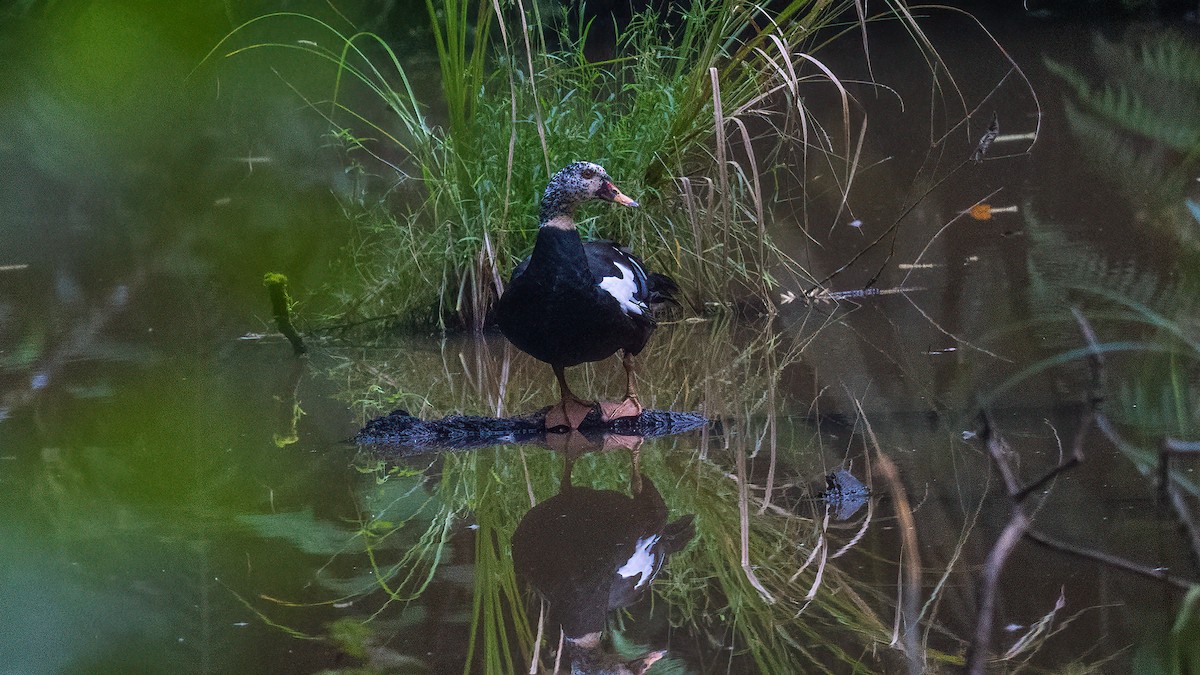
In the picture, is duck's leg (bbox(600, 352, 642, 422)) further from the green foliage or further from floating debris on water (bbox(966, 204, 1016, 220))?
floating debris on water (bbox(966, 204, 1016, 220))

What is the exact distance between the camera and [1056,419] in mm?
2828

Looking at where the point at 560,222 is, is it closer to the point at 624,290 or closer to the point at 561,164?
the point at 624,290

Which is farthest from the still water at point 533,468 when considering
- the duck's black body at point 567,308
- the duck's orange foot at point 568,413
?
the duck's black body at point 567,308

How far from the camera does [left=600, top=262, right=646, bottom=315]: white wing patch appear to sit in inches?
130

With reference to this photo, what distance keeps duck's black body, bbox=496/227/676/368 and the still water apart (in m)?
0.30

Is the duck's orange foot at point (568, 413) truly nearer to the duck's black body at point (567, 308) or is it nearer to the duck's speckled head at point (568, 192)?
the duck's black body at point (567, 308)

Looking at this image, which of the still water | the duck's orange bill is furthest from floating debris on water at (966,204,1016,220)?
the duck's orange bill

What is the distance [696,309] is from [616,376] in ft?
3.43

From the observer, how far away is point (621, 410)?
3299mm

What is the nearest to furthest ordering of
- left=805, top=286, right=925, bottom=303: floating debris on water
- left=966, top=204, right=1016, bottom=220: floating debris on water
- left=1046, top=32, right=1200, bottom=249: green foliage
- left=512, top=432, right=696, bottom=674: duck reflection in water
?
1. left=1046, top=32, right=1200, bottom=249: green foliage
2. left=512, top=432, right=696, bottom=674: duck reflection in water
3. left=805, top=286, right=925, bottom=303: floating debris on water
4. left=966, top=204, right=1016, bottom=220: floating debris on water

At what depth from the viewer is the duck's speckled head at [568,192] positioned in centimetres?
340

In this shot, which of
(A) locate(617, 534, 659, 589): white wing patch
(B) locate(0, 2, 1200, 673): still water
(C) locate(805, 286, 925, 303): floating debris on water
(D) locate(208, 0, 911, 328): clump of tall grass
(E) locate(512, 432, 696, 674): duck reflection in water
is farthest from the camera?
(C) locate(805, 286, 925, 303): floating debris on water

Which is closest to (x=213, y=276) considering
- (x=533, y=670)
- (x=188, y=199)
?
(x=188, y=199)

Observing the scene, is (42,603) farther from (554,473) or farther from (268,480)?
(554,473)
